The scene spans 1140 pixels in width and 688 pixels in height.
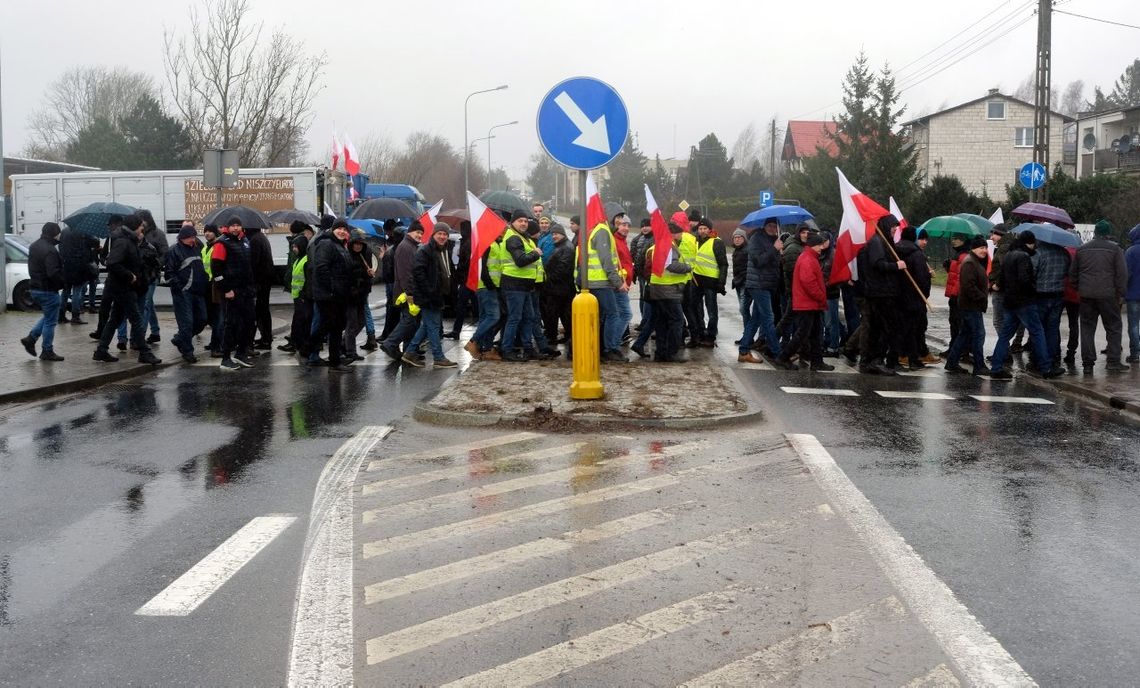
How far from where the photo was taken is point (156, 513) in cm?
680

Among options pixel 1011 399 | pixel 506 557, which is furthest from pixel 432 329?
pixel 506 557

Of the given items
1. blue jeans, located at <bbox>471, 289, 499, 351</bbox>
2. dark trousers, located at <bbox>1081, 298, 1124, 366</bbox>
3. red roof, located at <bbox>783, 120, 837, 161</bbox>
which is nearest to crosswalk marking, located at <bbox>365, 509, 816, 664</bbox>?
blue jeans, located at <bbox>471, 289, 499, 351</bbox>

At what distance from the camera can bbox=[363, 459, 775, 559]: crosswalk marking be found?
615 centimetres

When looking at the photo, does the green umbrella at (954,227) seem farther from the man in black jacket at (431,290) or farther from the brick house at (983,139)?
the brick house at (983,139)

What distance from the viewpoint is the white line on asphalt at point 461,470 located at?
24.8 feet

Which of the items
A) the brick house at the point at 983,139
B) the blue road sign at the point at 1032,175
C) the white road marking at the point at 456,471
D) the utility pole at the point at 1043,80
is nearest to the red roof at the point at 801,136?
the brick house at the point at 983,139

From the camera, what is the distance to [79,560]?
5.81 meters

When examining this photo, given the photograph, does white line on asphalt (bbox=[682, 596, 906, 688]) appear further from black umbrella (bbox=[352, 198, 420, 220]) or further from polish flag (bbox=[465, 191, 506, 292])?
black umbrella (bbox=[352, 198, 420, 220])

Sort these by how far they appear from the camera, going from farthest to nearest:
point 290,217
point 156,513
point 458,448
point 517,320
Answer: point 290,217
point 517,320
point 458,448
point 156,513

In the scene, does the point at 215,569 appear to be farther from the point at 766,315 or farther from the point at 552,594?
the point at 766,315

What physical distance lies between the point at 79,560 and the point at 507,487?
8.67 feet

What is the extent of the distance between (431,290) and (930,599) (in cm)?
925

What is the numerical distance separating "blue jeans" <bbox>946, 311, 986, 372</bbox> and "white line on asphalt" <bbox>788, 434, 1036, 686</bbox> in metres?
6.58

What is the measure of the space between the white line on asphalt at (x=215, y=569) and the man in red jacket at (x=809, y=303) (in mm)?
8280
